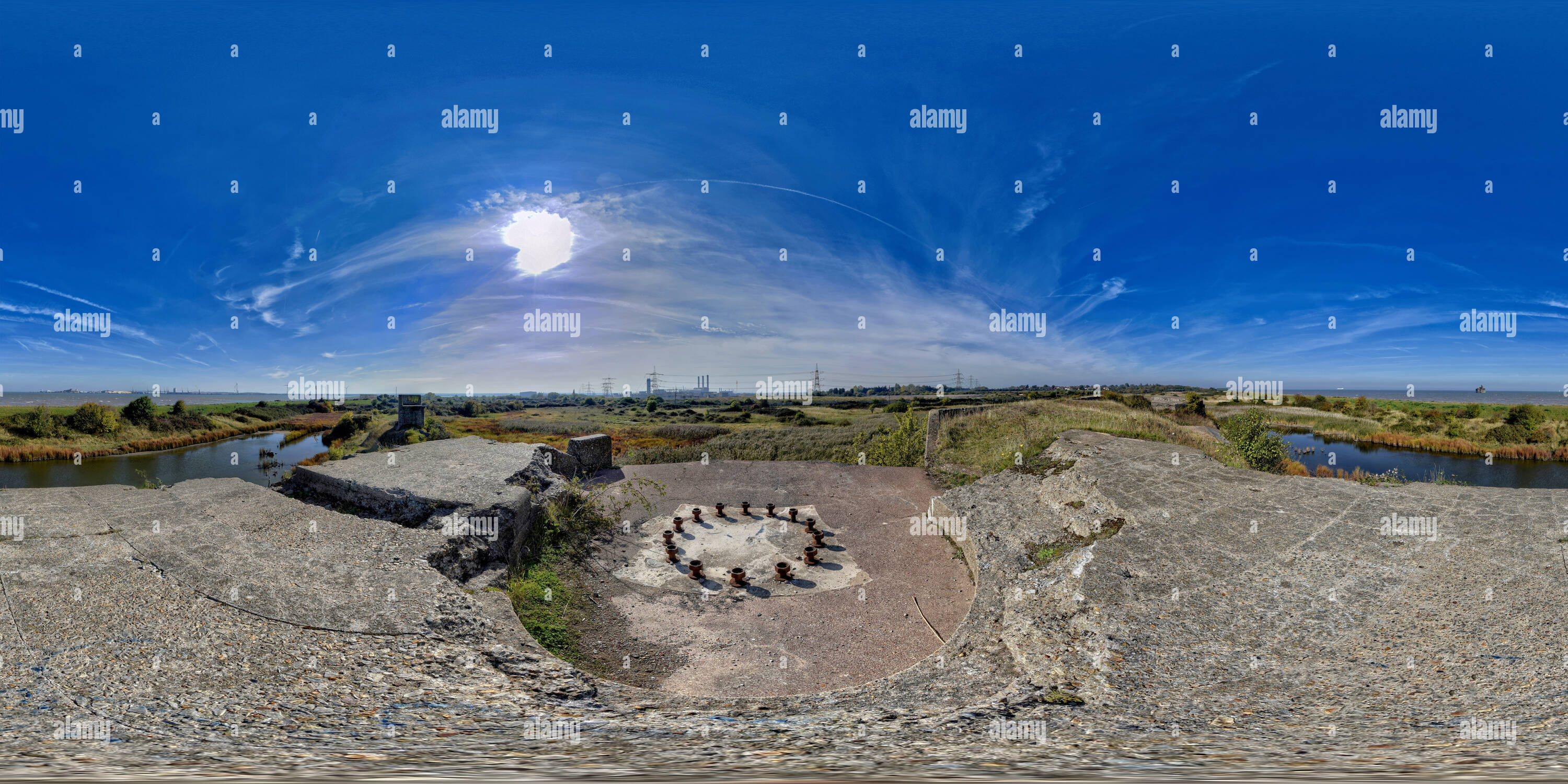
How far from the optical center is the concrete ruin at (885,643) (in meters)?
3.17

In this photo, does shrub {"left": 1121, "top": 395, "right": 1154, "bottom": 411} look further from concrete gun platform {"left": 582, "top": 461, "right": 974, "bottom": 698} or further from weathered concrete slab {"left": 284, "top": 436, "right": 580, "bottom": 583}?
weathered concrete slab {"left": 284, "top": 436, "right": 580, "bottom": 583}

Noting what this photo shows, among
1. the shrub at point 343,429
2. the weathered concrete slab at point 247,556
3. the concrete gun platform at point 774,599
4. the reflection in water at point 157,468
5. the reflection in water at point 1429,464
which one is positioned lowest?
the concrete gun platform at point 774,599

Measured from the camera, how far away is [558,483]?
42.0ft

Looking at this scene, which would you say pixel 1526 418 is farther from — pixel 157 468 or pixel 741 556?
pixel 157 468

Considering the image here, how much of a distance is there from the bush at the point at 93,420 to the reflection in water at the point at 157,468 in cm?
83

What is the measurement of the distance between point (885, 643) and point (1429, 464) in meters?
30.2

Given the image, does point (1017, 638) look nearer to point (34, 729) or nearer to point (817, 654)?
point (817, 654)

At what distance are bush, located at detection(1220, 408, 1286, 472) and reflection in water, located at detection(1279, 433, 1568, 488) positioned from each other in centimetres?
241

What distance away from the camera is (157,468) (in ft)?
37.0

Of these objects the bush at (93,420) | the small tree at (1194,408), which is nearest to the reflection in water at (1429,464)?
the small tree at (1194,408)

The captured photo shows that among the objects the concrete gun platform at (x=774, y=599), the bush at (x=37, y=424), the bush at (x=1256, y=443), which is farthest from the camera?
the bush at (x=1256, y=443)

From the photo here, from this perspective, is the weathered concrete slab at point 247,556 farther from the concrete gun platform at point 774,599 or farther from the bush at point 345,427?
the bush at point 345,427

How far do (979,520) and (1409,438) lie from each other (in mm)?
30335

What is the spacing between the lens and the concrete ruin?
10.4 feet
